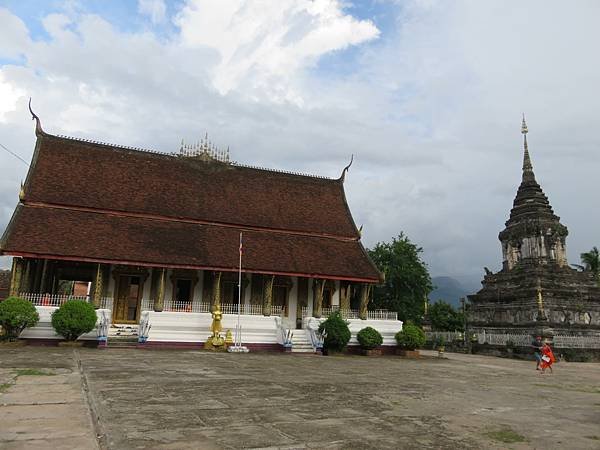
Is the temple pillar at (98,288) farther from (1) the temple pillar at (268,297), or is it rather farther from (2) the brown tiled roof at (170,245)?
(1) the temple pillar at (268,297)

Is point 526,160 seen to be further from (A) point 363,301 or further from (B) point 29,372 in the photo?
(B) point 29,372

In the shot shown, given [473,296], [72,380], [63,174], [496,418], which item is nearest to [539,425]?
[496,418]

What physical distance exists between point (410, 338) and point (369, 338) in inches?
72.7

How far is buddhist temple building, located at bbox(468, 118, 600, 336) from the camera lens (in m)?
25.8

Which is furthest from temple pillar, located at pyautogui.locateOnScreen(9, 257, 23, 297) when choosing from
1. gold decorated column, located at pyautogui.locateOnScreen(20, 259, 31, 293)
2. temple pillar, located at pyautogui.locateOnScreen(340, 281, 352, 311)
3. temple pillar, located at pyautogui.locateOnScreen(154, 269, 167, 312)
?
temple pillar, located at pyautogui.locateOnScreen(340, 281, 352, 311)

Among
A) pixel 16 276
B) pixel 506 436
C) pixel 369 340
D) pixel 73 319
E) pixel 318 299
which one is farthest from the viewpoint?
pixel 318 299

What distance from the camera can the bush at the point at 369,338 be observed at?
1928 centimetres

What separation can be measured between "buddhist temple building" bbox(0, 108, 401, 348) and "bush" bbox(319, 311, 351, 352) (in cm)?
182

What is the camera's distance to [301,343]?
19.3 m

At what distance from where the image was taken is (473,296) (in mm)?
30688

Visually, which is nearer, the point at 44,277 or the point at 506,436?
the point at 506,436

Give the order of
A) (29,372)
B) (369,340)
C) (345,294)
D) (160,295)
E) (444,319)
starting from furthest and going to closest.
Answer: (444,319), (345,294), (369,340), (160,295), (29,372)

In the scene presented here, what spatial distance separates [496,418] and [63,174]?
2003cm

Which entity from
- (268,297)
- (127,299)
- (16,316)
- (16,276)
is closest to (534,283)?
(268,297)
